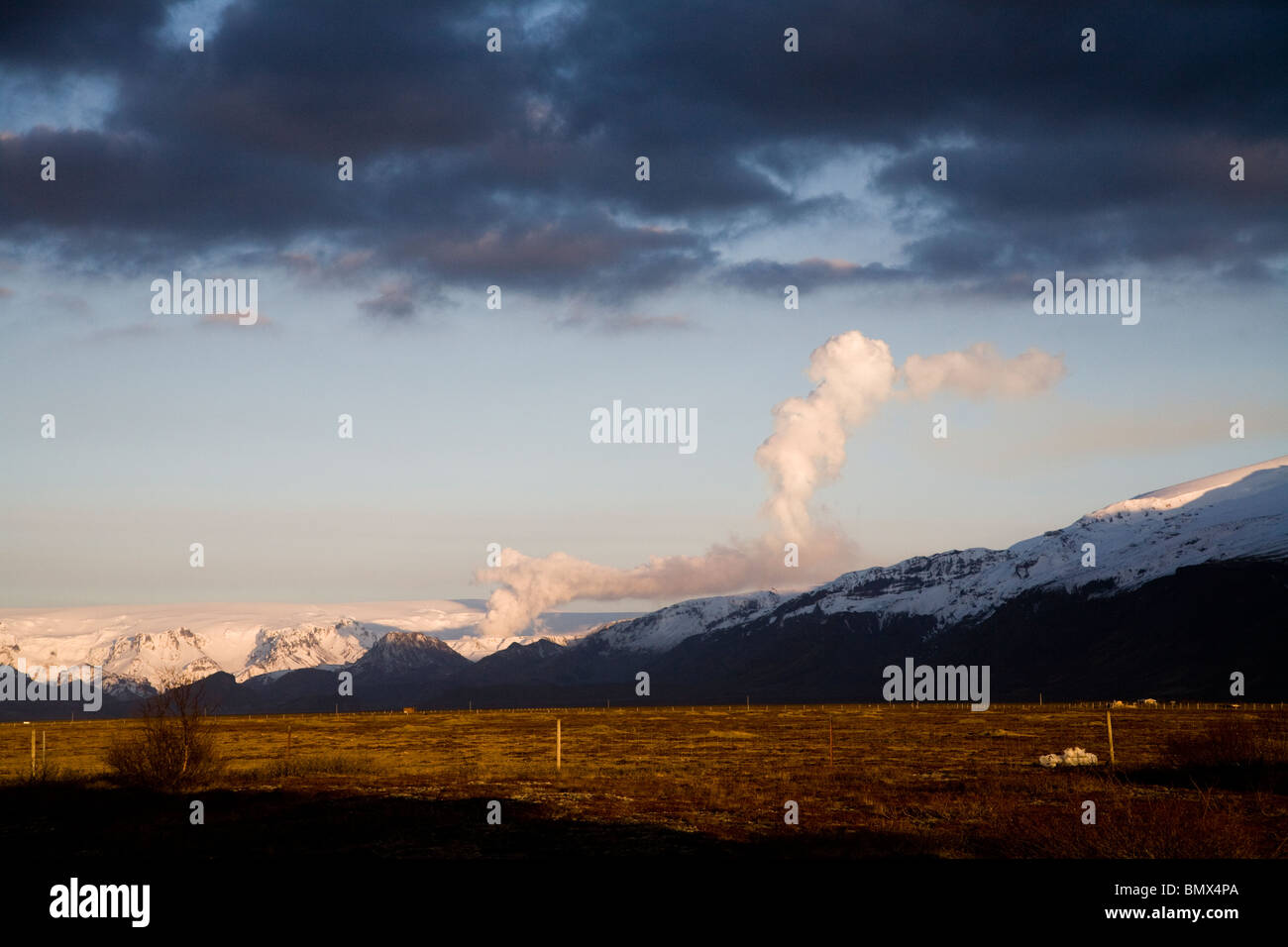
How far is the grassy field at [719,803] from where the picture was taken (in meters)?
26.7

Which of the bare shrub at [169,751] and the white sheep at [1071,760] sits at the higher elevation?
the bare shrub at [169,751]

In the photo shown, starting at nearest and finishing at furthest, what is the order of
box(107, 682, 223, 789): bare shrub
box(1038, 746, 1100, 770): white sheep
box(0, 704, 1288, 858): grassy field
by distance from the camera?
box(0, 704, 1288, 858): grassy field, box(107, 682, 223, 789): bare shrub, box(1038, 746, 1100, 770): white sheep

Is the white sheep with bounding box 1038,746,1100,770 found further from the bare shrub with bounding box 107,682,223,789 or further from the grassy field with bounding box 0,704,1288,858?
the bare shrub with bounding box 107,682,223,789

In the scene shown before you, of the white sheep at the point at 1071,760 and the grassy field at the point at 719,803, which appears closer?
the grassy field at the point at 719,803

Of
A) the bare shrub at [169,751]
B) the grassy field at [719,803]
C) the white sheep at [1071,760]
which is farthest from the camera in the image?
the white sheep at [1071,760]

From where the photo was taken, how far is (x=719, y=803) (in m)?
37.1

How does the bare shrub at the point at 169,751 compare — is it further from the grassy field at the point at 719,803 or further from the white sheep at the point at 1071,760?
the white sheep at the point at 1071,760

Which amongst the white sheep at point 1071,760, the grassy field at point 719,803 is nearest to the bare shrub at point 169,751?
the grassy field at point 719,803

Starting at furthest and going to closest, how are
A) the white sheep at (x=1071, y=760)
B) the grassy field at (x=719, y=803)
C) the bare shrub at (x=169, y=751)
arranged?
the white sheep at (x=1071, y=760)
the bare shrub at (x=169, y=751)
the grassy field at (x=719, y=803)

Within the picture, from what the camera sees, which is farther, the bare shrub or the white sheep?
the white sheep

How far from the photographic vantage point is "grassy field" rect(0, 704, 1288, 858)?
1051 inches

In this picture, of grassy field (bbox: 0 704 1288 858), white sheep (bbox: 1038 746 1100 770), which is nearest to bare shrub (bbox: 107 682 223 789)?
grassy field (bbox: 0 704 1288 858)
